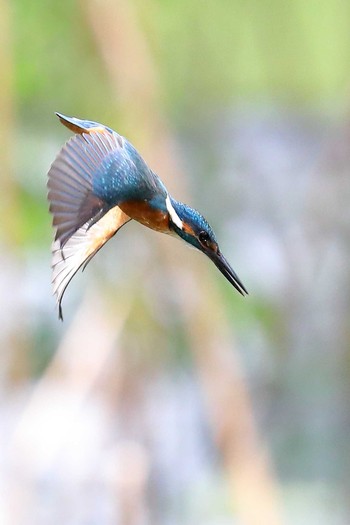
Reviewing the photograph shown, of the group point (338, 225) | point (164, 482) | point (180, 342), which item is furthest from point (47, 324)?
point (338, 225)

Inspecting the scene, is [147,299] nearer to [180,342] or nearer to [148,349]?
[148,349]

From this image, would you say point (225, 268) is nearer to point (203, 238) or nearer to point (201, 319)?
point (203, 238)

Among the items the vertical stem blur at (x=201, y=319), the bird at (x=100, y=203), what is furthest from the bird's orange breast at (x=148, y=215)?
the vertical stem blur at (x=201, y=319)

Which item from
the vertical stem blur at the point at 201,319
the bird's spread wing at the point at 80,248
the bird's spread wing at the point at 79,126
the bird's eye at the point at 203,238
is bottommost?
the bird's spread wing at the point at 80,248

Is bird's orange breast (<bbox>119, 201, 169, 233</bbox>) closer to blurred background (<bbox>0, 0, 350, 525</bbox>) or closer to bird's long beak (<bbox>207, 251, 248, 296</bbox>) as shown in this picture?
bird's long beak (<bbox>207, 251, 248, 296</bbox>)

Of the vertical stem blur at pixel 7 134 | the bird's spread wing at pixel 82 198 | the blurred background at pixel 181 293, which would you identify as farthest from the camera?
the blurred background at pixel 181 293

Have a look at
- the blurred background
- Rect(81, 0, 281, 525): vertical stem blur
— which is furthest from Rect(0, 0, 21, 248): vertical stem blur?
Rect(81, 0, 281, 525): vertical stem blur

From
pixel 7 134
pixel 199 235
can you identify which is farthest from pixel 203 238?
pixel 7 134

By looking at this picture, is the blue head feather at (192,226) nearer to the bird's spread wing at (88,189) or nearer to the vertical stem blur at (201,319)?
the bird's spread wing at (88,189)
